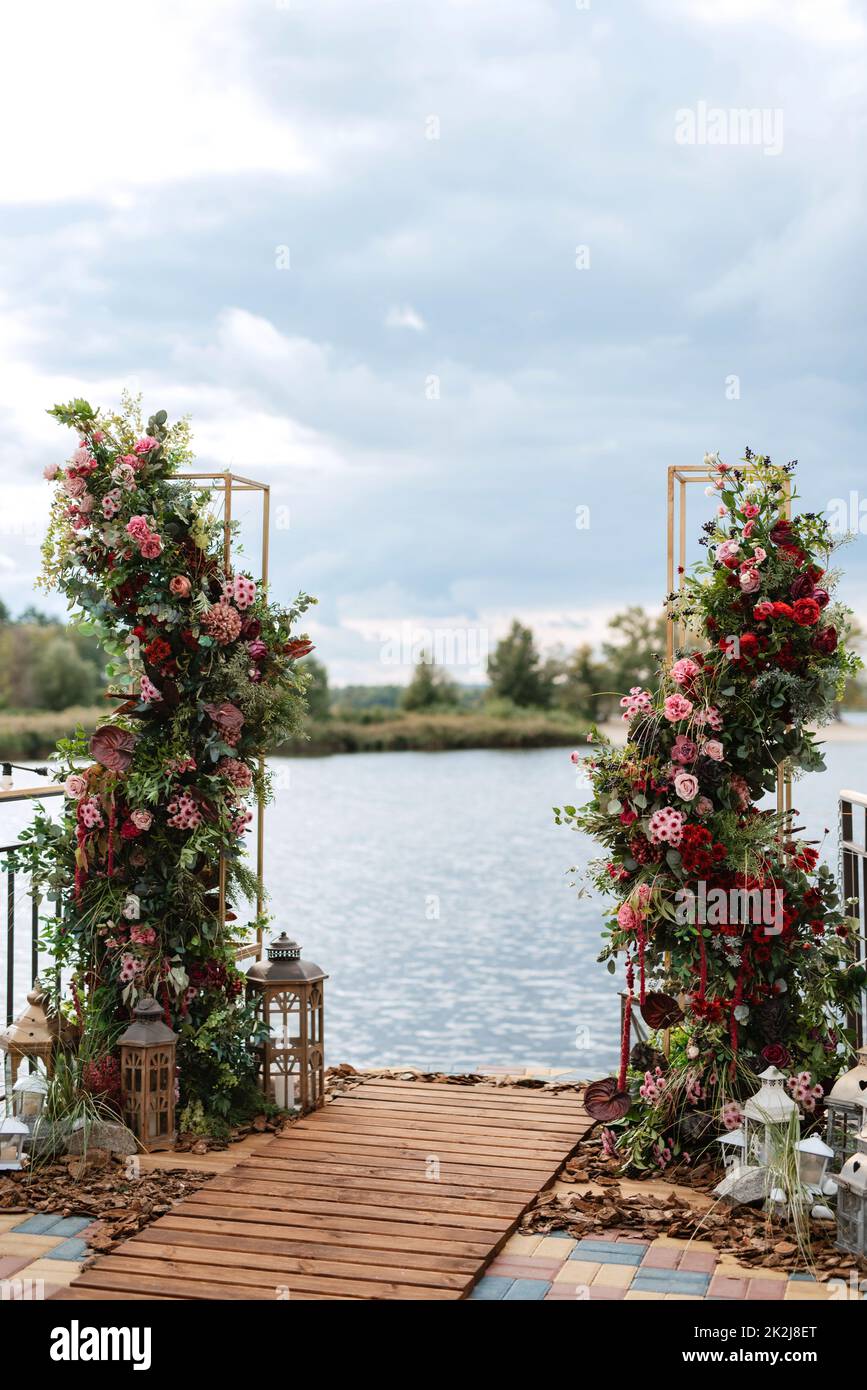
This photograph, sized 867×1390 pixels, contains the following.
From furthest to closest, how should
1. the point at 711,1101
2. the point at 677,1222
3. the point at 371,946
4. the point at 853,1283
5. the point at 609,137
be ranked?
the point at 609,137, the point at 371,946, the point at 711,1101, the point at 677,1222, the point at 853,1283

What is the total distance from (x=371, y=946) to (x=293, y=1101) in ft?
25.9

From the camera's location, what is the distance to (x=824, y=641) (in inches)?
→ 150

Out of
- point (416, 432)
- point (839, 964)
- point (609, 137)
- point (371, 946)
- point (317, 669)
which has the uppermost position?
point (609, 137)

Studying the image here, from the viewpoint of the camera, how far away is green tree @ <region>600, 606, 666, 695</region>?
2411cm

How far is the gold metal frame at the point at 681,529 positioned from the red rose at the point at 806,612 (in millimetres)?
327

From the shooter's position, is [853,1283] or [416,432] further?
[416,432]

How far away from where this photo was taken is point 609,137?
1941 cm

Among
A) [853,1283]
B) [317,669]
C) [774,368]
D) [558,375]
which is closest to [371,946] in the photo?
[853,1283]

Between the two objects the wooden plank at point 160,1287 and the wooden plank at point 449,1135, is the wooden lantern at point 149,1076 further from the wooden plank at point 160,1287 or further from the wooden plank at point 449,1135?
the wooden plank at point 160,1287

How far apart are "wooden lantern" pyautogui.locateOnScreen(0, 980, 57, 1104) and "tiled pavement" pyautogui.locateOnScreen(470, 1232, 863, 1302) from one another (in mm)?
1591

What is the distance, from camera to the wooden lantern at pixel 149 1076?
13.1ft

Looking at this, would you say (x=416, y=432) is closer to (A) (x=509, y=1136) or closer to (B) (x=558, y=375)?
(B) (x=558, y=375)

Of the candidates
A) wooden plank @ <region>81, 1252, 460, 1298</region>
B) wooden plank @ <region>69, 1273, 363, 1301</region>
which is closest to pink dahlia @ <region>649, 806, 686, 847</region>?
wooden plank @ <region>81, 1252, 460, 1298</region>

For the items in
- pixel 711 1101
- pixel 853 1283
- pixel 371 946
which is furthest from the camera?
pixel 371 946
